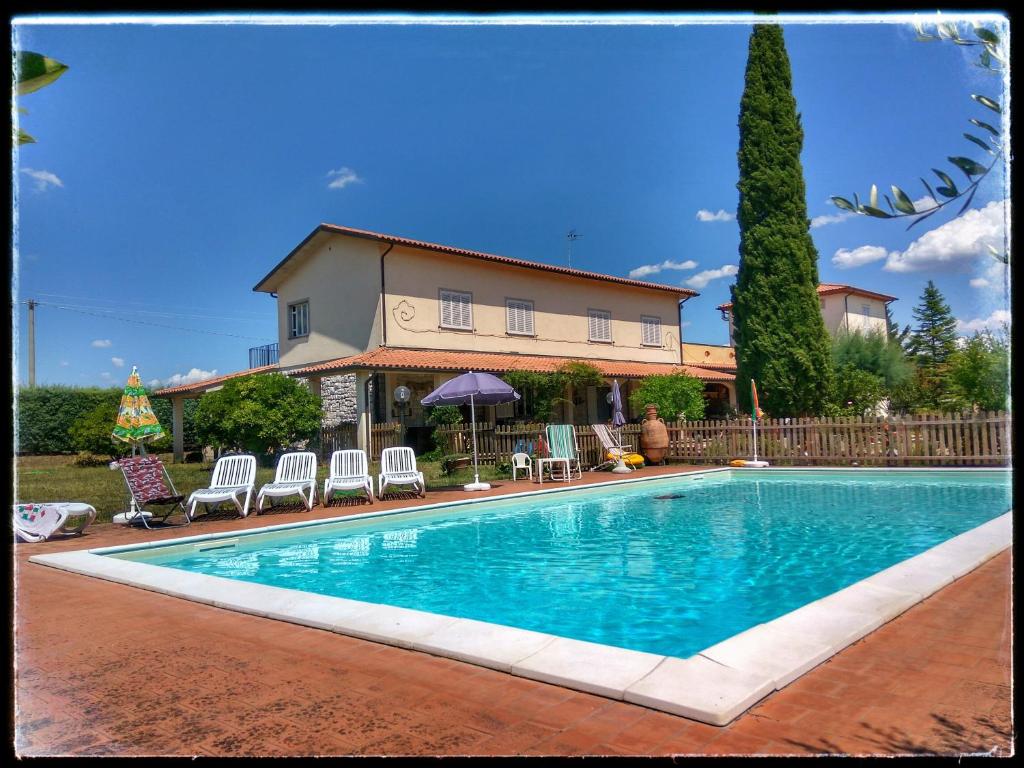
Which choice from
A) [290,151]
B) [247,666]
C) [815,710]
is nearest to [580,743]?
[815,710]

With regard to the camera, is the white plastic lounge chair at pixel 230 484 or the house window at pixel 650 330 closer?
the white plastic lounge chair at pixel 230 484

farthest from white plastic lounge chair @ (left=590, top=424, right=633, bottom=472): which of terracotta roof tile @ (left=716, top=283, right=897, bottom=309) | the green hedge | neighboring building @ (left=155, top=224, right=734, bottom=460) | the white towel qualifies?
terracotta roof tile @ (left=716, top=283, right=897, bottom=309)

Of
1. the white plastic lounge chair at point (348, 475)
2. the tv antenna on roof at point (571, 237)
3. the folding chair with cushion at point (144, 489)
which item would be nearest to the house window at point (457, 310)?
the tv antenna on roof at point (571, 237)

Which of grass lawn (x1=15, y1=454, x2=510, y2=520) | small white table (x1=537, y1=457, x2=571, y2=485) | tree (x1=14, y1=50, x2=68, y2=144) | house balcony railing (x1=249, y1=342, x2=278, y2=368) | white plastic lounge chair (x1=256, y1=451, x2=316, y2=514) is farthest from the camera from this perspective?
house balcony railing (x1=249, y1=342, x2=278, y2=368)

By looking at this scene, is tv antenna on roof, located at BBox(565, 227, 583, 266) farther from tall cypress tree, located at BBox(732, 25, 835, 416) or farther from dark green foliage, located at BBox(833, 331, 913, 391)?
dark green foliage, located at BBox(833, 331, 913, 391)

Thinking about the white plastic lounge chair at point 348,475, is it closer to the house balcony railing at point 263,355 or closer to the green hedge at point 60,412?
the green hedge at point 60,412

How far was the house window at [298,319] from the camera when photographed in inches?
997

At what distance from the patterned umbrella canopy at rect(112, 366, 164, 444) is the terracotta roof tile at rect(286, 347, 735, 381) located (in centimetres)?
763

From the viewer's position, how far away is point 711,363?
34.7 metres

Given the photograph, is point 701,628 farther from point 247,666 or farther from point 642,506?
point 642,506

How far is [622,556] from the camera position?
7.73 m

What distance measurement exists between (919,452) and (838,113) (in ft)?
51.7

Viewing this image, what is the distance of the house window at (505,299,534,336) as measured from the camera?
2564 cm

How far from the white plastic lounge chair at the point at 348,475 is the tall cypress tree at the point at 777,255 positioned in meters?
14.6
